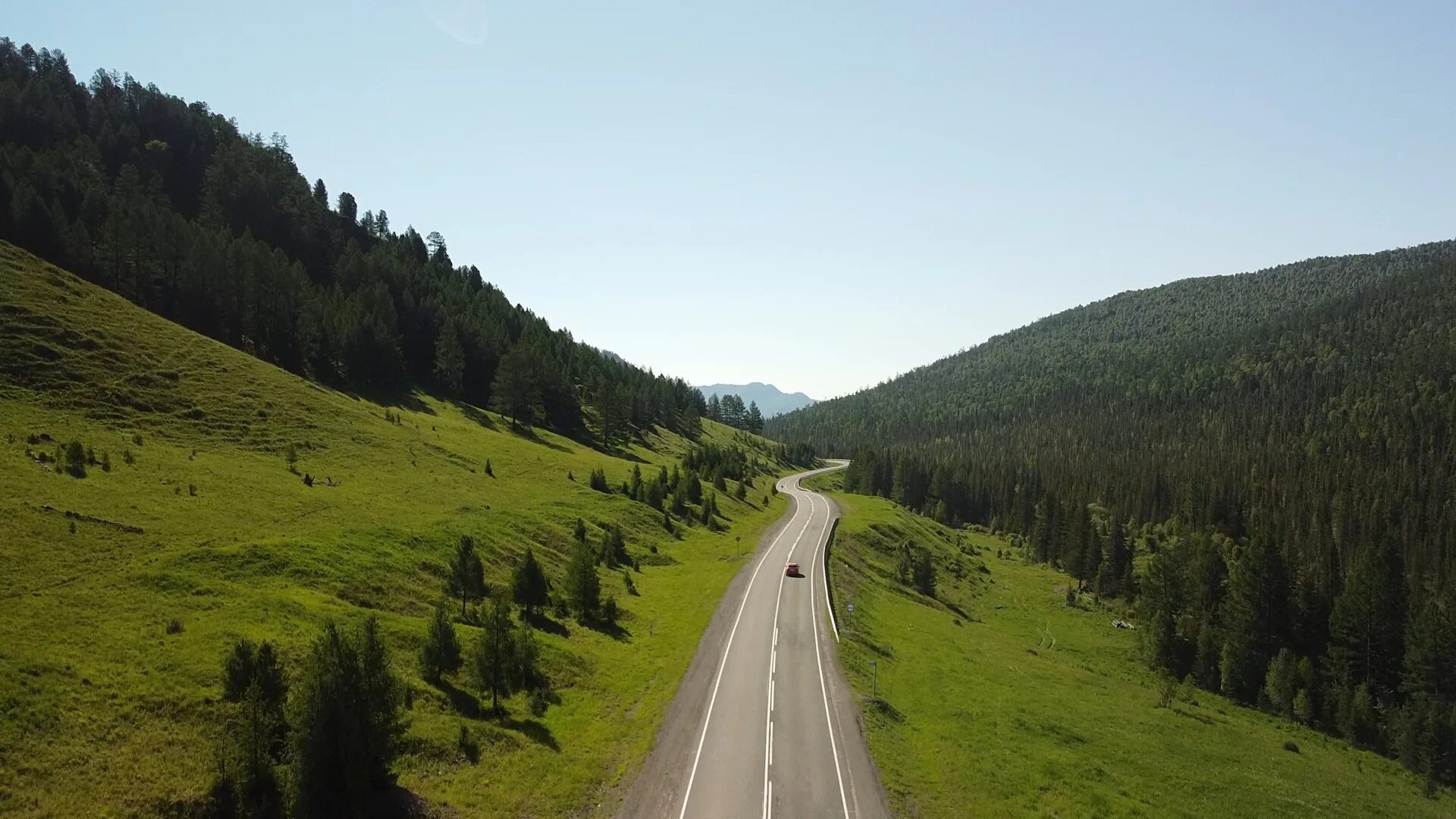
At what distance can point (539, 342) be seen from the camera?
6029 inches

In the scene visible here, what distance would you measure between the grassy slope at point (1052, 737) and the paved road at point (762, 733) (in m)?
1.58

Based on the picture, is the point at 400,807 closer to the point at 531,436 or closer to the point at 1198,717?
the point at 1198,717

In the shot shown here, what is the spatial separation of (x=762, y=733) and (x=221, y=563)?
2885cm

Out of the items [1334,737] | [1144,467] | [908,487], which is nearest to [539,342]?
[908,487]

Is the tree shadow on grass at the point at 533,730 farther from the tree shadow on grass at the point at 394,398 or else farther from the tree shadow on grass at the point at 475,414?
the tree shadow on grass at the point at 475,414

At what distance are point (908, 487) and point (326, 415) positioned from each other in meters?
150

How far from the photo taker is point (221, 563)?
110 feet

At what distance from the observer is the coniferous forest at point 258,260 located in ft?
322

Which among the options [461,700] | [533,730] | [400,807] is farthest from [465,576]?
[400,807]

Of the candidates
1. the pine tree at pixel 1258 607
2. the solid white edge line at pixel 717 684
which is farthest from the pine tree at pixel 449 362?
the pine tree at pixel 1258 607

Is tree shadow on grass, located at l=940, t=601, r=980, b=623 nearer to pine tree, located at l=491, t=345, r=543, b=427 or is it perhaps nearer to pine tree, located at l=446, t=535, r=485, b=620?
pine tree, located at l=446, t=535, r=485, b=620

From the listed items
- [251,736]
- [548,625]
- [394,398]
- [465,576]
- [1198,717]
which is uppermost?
[394,398]

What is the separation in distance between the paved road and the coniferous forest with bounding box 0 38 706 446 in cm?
8561

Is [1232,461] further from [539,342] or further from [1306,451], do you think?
[539,342]
